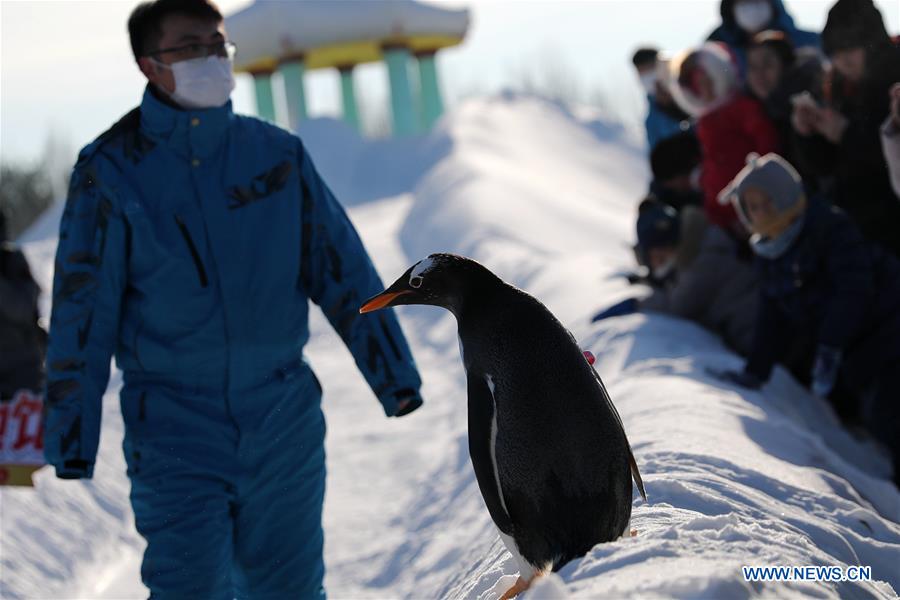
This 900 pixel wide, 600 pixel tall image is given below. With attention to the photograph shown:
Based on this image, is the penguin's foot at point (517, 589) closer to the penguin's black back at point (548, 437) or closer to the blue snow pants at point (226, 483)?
the penguin's black back at point (548, 437)

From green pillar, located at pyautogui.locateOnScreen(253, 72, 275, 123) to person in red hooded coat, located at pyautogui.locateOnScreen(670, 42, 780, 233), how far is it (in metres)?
15.0

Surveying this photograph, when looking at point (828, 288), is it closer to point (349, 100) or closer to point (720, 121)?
point (720, 121)

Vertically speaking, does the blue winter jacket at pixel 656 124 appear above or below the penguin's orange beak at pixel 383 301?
below

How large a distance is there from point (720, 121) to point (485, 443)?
438 centimetres

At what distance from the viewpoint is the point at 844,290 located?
4.61m

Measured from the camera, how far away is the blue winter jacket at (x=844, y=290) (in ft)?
15.1

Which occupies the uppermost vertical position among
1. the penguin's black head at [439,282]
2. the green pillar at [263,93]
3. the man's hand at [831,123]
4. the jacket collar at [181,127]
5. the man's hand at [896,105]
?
the jacket collar at [181,127]

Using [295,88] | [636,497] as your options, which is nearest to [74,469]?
[636,497]

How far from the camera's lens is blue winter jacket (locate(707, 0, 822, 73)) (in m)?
7.75

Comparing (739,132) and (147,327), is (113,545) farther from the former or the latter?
(739,132)

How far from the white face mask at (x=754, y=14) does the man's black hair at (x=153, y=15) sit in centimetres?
510

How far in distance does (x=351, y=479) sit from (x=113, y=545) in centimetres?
137

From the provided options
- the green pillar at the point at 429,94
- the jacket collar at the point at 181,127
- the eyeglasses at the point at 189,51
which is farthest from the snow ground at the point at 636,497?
the green pillar at the point at 429,94

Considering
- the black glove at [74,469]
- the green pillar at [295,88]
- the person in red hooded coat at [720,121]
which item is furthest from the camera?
the green pillar at [295,88]
